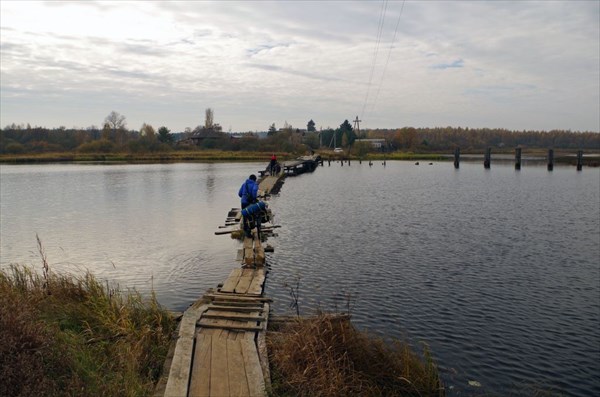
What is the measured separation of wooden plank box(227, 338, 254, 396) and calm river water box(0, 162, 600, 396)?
3.91 meters

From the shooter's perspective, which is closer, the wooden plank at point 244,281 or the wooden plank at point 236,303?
the wooden plank at point 236,303

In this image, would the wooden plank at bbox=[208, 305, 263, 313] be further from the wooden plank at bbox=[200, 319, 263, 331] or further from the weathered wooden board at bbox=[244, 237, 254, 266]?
the weathered wooden board at bbox=[244, 237, 254, 266]

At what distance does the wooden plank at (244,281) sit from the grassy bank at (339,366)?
3.04 meters

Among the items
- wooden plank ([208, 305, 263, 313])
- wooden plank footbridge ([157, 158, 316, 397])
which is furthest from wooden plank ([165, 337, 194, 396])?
wooden plank ([208, 305, 263, 313])

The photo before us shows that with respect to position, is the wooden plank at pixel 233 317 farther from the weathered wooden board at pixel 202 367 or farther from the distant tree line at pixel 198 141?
the distant tree line at pixel 198 141

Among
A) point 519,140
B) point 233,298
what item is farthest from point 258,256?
point 519,140

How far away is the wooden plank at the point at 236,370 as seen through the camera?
6.79 metres

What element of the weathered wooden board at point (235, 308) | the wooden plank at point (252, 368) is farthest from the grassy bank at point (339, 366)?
the weathered wooden board at point (235, 308)

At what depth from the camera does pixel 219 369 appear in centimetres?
743

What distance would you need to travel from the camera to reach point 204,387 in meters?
6.88

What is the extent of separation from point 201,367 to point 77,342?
2672mm

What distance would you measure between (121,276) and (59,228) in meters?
10.6

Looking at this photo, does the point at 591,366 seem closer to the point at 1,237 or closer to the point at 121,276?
the point at 121,276

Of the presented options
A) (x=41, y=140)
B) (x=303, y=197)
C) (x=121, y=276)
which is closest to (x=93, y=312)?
(x=121, y=276)
